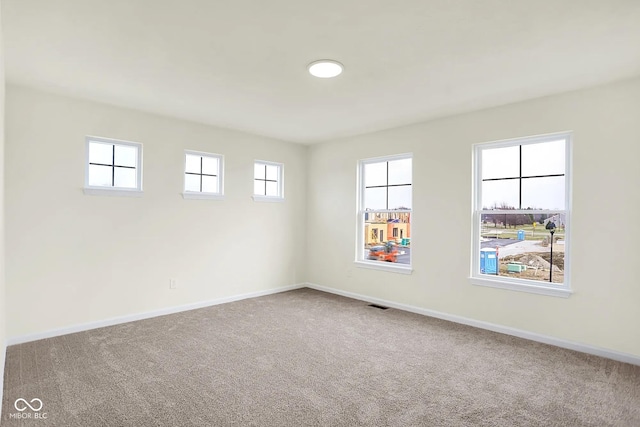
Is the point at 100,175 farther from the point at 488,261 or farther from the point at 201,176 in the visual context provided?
the point at 488,261

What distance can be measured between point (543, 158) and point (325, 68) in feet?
8.41

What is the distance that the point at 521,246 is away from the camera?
398 cm

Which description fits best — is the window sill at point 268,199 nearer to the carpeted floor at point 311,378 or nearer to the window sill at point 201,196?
the window sill at point 201,196

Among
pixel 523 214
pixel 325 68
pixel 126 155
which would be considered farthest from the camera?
pixel 126 155

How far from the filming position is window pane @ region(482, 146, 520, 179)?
4.02 metres

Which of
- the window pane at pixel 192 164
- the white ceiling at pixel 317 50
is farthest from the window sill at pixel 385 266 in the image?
the window pane at pixel 192 164

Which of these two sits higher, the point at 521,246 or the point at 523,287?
the point at 521,246

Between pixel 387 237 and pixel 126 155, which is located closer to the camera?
pixel 126 155

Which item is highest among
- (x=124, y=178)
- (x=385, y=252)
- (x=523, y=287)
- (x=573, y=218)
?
(x=124, y=178)

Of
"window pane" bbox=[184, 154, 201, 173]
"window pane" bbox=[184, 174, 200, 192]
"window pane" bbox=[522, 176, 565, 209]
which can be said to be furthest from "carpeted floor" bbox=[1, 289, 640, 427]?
"window pane" bbox=[184, 154, 201, 173]

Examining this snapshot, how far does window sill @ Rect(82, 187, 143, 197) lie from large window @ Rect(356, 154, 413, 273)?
125 inches

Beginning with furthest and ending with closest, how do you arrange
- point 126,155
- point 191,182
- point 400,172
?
point 400,172, point 191,182, point 126,155

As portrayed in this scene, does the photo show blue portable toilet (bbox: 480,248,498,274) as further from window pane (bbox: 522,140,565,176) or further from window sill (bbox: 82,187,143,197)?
window sill (bbox: 82,187,143,197)

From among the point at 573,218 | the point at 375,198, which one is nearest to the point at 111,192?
the point at 375,198
